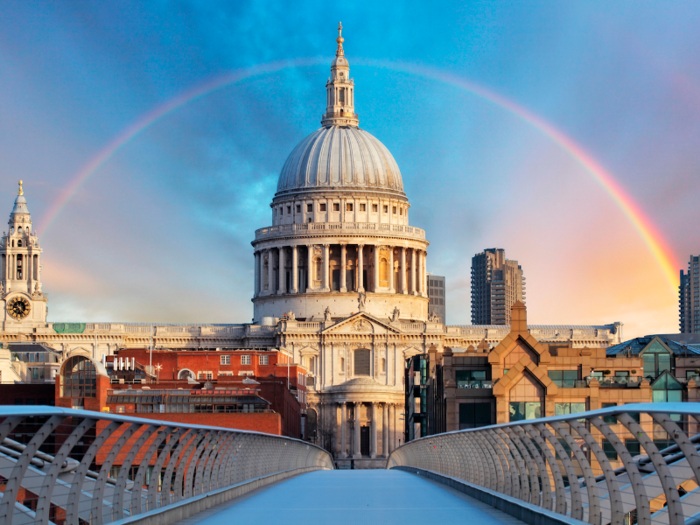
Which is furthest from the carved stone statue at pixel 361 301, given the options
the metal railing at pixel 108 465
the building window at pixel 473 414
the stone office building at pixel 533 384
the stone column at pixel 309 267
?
the metal railing at pixel 108 465

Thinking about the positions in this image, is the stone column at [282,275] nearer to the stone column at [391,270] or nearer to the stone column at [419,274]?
the stone column at [391,270]

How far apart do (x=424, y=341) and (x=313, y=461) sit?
97.2m

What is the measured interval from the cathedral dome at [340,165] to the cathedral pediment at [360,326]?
27730 millimetres

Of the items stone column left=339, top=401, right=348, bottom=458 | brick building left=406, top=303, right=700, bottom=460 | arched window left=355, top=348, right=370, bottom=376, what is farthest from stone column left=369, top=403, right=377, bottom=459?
brick building left=406, top=303, right=700, bottom=460

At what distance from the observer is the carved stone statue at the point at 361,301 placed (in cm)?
16988

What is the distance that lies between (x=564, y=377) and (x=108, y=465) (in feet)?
187

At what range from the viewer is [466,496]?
30.0 metres

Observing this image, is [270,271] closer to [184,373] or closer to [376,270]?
[376,270]

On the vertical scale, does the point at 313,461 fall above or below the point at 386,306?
below

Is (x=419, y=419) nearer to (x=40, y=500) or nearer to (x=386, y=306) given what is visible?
(x=386, y=306)

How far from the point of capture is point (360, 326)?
163875 mm

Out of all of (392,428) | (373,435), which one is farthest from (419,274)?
(373,435)

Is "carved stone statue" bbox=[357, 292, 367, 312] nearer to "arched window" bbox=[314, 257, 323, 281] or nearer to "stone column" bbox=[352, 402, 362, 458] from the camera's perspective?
"arched window" bbox=[314, 257, 323, 281]

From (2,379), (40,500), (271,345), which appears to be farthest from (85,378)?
(40,500)
